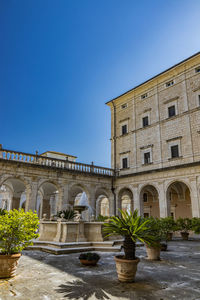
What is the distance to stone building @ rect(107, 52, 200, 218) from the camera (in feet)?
63.4

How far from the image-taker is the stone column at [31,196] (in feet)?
60.4

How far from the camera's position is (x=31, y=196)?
18703 millimetres

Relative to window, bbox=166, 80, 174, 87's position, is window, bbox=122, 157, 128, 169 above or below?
below

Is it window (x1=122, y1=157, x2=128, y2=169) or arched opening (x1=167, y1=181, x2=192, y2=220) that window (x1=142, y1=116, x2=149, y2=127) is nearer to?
window (x1=122, y1=157, x2=128, y2=169)

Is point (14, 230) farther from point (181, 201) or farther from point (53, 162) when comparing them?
point (181, 201)

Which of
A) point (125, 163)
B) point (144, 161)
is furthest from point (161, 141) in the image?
point (125, 163)

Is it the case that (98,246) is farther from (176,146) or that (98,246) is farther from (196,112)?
(196,112)

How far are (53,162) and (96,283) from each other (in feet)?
54.5

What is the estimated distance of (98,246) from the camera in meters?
10.5

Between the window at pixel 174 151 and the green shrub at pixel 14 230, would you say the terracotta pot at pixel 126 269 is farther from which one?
the window at pixel 174 151

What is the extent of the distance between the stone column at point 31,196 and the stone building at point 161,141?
366 inches

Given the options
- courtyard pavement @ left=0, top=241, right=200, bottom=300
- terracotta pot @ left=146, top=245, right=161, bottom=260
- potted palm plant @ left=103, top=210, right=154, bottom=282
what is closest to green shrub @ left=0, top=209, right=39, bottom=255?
courtyard pavement @ left=0, top=241, right=200, bottom=300

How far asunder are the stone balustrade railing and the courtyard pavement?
1266cm

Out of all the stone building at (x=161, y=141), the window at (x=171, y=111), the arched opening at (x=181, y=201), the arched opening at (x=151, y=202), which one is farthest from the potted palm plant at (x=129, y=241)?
the arched opening at (x=151, y=202)
